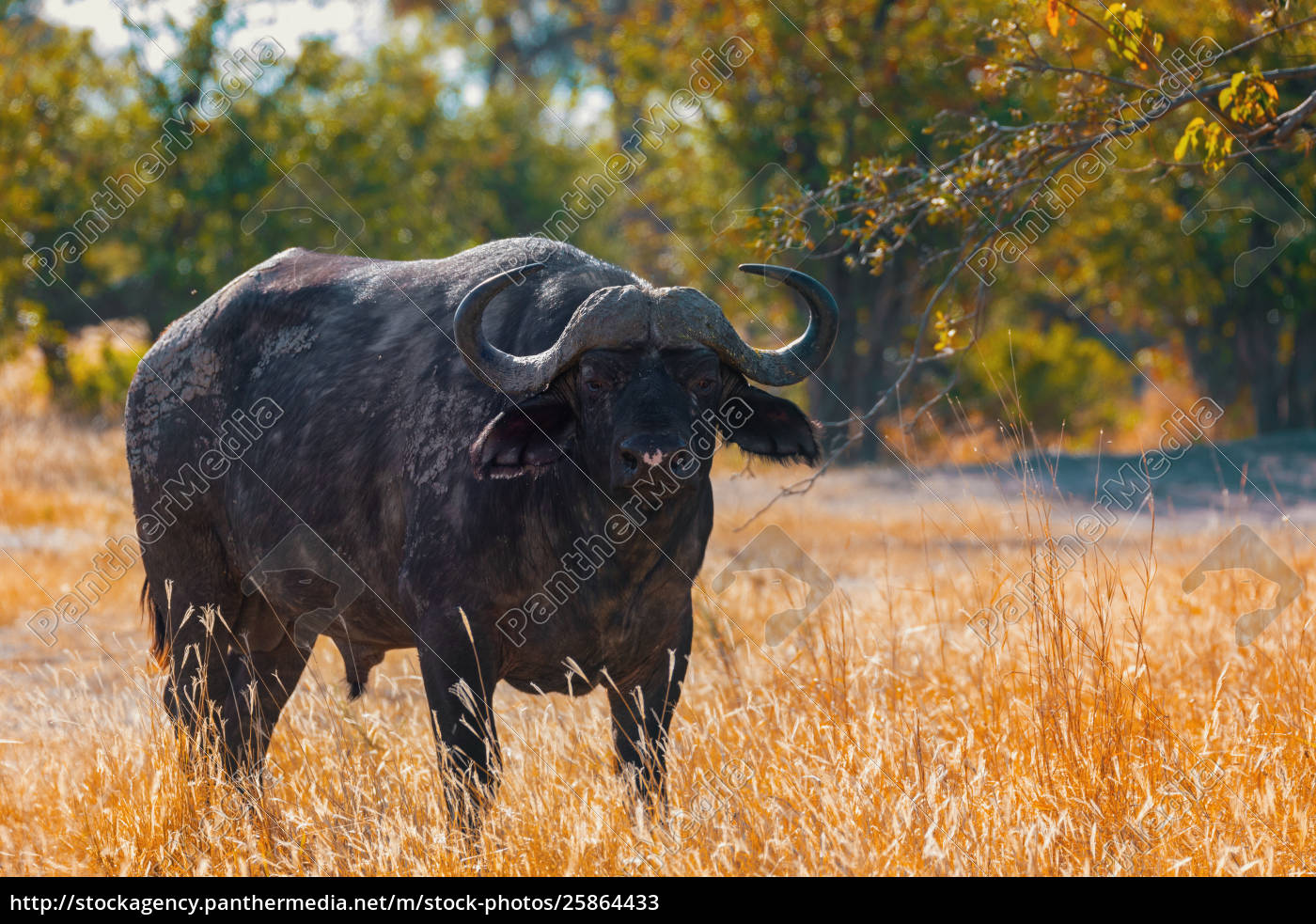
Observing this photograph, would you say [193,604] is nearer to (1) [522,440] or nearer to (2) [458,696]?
(2) [458,696]

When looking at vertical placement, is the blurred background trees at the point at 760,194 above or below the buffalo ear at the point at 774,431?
above

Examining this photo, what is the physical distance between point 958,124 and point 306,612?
46.8 ft

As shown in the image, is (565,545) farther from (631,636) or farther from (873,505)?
(873,505)

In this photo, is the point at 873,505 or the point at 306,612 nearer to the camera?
the point at 306,612

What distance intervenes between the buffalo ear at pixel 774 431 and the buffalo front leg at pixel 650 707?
69 cm

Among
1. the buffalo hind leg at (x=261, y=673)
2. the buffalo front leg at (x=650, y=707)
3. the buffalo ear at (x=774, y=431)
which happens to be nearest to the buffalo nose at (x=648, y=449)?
the buffalo ear at (x=774, y=431)

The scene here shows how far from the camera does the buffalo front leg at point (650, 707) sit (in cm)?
480

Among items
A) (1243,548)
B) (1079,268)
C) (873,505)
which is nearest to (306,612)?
(1243,548)

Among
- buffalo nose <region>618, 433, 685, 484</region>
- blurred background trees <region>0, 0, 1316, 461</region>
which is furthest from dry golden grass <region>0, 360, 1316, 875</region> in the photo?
blurred background trees <region>0, 0, 1316, 461</region>

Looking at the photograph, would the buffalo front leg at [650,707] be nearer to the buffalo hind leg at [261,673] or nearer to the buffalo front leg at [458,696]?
the buffalo front leg at [458,696]

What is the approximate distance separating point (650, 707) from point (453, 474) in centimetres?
117

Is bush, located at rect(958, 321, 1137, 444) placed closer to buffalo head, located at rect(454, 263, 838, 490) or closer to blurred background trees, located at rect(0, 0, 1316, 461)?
blurred background trees, located at rect(0, 0, 1316, 461)

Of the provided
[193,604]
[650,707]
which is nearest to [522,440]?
[650,707]

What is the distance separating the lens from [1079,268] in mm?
20562
